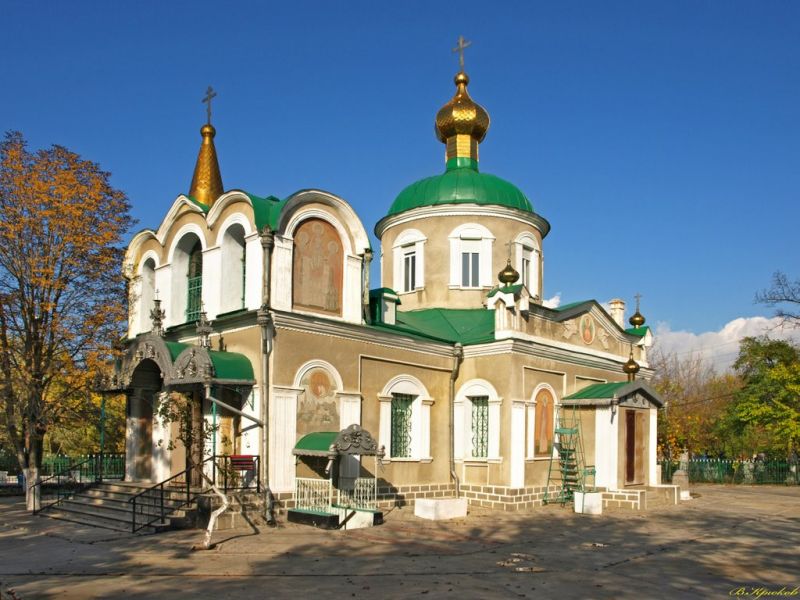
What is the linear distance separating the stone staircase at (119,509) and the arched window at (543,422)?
341 inches

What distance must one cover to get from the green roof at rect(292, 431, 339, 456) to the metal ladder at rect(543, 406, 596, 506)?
6662mm

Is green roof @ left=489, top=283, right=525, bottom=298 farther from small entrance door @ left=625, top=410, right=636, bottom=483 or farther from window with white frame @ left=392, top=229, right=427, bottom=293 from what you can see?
small entrance door @ left=625, top=410, right=636, bottom=483

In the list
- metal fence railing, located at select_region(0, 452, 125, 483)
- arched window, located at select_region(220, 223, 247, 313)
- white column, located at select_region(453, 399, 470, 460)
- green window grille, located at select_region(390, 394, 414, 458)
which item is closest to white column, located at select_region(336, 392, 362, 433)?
green window grille, located at select_region(390, 394, 414, 458)

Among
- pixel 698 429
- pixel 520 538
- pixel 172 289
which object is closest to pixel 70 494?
pixel 172 289

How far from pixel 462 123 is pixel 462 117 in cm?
18

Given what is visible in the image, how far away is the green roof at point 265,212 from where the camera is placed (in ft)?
51.6

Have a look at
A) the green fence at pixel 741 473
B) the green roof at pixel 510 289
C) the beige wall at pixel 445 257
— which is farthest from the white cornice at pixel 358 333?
the green fence at pixel 741 473

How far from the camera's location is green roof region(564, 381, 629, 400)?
2023 centimetres

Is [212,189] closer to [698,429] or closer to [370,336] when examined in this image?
[370,336]

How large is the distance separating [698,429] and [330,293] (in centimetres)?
2894

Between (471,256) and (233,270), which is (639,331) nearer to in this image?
(471,256)

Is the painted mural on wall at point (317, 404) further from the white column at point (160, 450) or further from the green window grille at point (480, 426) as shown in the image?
the green window grille at point (480, 426)

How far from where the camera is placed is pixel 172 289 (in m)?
18.4

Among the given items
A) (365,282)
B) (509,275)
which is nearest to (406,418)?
(365,282)
